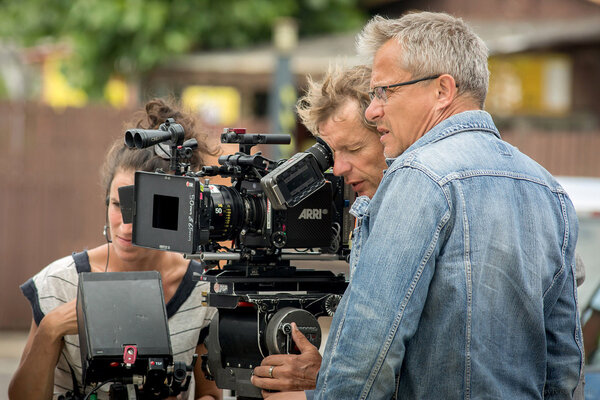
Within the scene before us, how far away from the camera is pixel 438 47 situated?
2.44 metres

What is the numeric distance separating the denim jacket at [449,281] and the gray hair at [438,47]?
0.49 ft

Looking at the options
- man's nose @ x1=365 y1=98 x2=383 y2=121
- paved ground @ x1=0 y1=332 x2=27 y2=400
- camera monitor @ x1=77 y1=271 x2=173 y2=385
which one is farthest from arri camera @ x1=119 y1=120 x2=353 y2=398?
paved ground @ x1=0 y1=332 x2=27 y2=400

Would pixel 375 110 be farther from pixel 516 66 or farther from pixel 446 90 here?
pixel 516 66

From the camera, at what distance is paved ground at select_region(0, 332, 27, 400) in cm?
782

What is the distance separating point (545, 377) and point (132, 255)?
5.57 feet

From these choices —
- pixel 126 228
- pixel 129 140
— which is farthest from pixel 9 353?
pixel 129 140

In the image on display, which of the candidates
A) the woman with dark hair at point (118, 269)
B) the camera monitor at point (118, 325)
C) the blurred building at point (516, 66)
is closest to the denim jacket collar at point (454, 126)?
the camera monitor at point (118, 325)

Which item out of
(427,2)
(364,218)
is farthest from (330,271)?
(427,2)

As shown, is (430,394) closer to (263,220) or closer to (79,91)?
(263,220)

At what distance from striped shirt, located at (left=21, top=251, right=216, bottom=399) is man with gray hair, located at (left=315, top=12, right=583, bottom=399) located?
4.21ft

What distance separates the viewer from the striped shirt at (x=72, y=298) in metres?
3.42

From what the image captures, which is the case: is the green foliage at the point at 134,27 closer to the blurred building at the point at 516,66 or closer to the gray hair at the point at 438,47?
the blurred building at the point at 516,66

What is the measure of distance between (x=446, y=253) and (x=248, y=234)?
0.83 metres

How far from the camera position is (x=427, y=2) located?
15641mm
